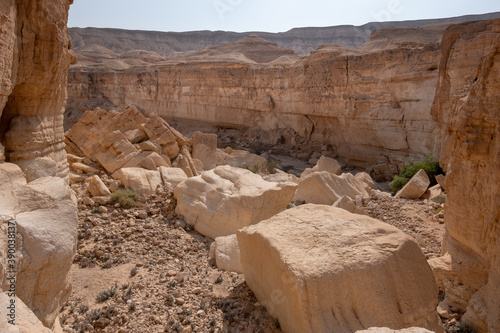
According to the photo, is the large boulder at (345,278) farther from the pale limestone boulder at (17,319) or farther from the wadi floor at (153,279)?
the pale limestone boulder at (17,319)

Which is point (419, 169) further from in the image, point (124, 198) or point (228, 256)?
point (124, 198)

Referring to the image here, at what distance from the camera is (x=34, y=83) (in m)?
4.30

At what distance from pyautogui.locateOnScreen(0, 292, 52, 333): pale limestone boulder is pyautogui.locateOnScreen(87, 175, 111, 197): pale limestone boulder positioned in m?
4.87

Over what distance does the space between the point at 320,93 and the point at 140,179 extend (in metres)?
10.8

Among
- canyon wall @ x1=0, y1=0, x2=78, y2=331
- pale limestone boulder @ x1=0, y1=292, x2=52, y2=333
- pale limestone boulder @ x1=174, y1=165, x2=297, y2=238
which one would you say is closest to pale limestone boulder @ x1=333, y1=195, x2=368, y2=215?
pale limestone boulder @ x1=174, y1=165, x2=297, y2=238

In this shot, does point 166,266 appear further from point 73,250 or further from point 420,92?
point 420,92

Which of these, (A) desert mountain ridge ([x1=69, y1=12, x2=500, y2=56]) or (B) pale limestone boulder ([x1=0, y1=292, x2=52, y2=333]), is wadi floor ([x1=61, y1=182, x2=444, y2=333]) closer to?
(B) pale limestone boulder ([x1=0, y1=292, x2=52, y2=333])

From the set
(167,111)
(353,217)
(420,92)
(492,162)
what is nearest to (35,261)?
(353,217)

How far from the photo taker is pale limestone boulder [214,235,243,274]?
521 cm

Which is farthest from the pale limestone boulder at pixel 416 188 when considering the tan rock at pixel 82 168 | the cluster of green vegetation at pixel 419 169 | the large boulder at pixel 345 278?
the tan rock at pixel 82 168

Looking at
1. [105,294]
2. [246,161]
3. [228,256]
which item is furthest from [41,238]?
[246,161]

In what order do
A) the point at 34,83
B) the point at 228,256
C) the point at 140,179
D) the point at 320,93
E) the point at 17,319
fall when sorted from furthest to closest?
the point at 320,93 < the point at 140,179 < the point at 228,256 < the point at 34,83 < the point at 17,319

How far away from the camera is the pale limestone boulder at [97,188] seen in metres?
6.97

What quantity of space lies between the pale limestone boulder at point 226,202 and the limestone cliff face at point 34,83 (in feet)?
8.39
